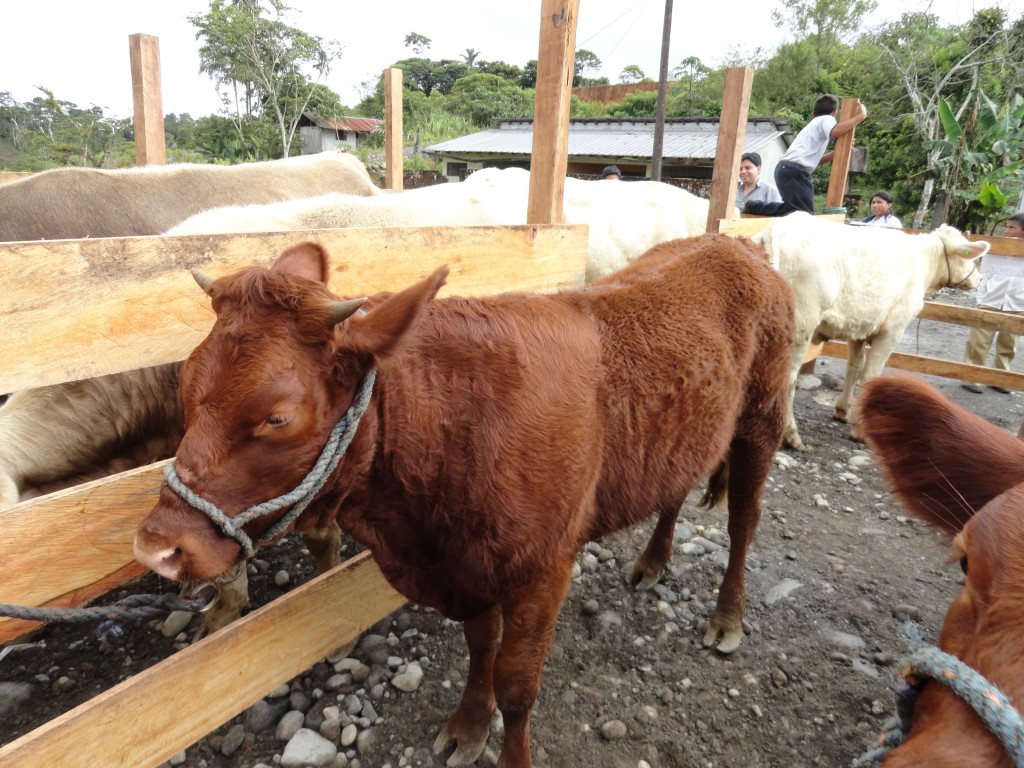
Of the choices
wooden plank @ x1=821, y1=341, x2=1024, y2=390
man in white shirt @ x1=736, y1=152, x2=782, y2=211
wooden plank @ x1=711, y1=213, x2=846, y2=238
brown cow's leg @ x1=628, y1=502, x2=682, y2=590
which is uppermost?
man in white shirt @ x1=736, y1=152, x2=782, y2=211

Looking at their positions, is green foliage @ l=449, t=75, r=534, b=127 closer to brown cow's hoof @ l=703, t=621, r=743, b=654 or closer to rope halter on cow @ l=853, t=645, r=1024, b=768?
brown cow's hoof @ l=703, t=621, r=743, b=654

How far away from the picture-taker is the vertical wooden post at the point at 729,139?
4.27 metres

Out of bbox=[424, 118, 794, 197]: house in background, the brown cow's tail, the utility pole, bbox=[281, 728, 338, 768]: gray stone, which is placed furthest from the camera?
bbox=[424, 118, 794, 197]: house in background

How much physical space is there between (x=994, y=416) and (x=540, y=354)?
6716 mm

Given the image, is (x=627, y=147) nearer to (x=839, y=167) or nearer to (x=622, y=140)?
(x=622, y=140)

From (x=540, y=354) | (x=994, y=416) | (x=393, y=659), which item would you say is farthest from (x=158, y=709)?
(x=994, y=416)

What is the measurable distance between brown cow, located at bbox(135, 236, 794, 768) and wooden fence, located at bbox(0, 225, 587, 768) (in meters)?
0.42

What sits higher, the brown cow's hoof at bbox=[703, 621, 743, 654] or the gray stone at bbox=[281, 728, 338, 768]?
the brown cow's hoof at bbox=[703, 621, 743, 654]

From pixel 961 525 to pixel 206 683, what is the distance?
7.27 ft

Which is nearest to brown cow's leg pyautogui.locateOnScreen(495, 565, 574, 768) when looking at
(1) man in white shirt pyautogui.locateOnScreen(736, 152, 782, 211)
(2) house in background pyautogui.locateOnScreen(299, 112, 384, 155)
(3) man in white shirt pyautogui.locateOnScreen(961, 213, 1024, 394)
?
(1) man in white shirt pyautogui.locateOnScreen(736, 152, 782, 211)

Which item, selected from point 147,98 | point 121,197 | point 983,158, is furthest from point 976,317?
point 983,158

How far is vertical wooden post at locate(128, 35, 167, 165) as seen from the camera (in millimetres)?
4918

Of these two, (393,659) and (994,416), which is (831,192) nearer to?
(994,416)

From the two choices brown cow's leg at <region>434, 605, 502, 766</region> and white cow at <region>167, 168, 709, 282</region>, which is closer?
brown cow's leg at <region>434, 605, 502, 766</region>
